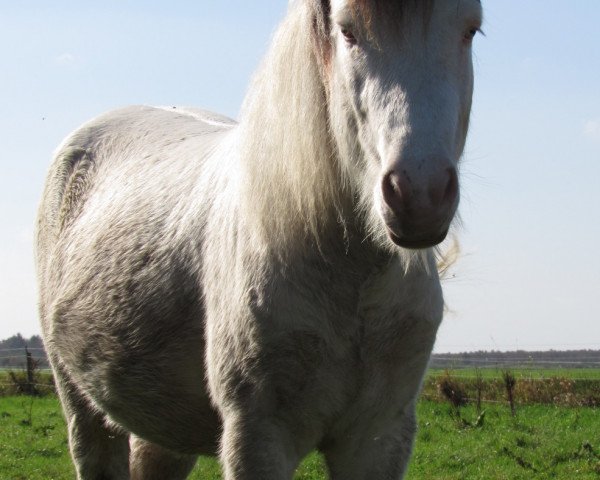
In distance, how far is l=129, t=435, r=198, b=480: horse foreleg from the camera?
5047 mm

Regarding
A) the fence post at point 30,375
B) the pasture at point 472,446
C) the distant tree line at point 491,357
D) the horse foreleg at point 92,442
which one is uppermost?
the horse foreleg at point 92,442

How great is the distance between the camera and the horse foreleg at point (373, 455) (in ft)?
11.4

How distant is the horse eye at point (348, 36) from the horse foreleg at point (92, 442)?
2750mm

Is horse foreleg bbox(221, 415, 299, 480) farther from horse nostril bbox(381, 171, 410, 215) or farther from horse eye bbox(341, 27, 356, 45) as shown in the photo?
horse eye bbox(341, 27, 356, 45)

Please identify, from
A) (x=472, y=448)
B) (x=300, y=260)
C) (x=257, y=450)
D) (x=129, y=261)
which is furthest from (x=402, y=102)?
(x=472, y=448)

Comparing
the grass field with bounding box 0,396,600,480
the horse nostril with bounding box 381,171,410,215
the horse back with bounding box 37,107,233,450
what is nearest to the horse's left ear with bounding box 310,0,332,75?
the horse nostril with bounding box 381,171,410,215

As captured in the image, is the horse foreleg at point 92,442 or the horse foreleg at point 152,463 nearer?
the horse foreleg at point 92,442

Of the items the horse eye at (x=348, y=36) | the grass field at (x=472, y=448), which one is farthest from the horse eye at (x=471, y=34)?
the grass field at (x=472, y=448)

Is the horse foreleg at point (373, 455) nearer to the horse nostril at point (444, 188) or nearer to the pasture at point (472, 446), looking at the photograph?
the horse nostril at point (444, 188)

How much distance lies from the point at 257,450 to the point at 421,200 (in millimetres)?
1190

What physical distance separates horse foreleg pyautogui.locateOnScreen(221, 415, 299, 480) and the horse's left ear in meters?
1.26

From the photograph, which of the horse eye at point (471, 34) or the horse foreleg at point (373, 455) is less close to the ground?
the horse eye at point (471, 34)

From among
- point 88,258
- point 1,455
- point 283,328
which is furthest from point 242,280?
point 1,455

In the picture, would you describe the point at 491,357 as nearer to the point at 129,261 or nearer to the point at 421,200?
the point at 129,261
